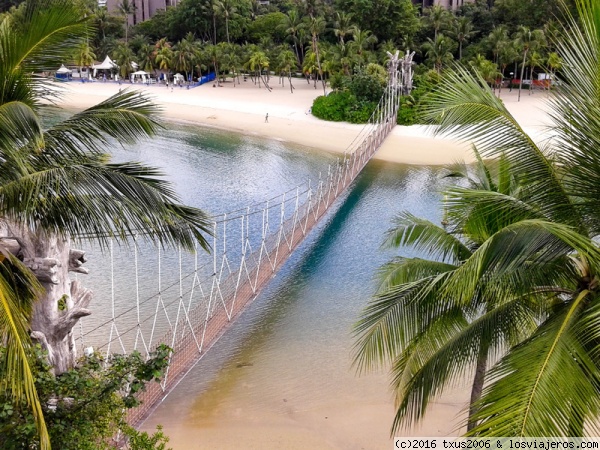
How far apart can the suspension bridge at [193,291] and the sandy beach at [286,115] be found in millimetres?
4756

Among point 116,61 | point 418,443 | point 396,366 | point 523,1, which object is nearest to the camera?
point 396,366

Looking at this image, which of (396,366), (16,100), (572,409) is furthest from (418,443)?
(16,100)

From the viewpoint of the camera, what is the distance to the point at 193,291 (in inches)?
418

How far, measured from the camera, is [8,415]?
3139 mm

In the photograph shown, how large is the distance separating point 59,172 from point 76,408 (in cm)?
126

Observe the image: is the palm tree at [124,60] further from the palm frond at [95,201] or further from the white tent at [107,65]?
the palm frond at [95,201]

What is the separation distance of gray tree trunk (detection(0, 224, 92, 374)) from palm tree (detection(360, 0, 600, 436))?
207cm

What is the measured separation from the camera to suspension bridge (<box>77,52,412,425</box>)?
727 cm

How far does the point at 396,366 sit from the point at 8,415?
2576 millimetres

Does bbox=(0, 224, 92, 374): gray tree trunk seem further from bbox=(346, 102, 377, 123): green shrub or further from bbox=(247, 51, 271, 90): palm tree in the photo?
bbox=(247, 51, 271, 90): palm tree

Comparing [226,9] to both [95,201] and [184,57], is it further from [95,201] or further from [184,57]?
[95,201]

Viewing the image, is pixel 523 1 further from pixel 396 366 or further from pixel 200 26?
pixel 396 366

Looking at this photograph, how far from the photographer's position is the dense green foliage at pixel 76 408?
10.4ft

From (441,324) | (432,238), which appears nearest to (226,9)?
(432,238)
